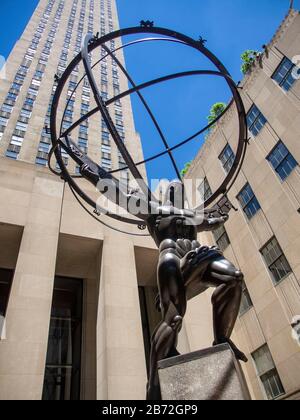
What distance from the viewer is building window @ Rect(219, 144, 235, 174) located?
20.0 metres

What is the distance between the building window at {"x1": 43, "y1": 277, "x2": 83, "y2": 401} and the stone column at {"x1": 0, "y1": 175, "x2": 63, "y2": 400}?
A: 11.3 ft

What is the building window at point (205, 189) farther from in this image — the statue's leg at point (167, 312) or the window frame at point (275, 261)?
the statue's leg at point (167, 312)

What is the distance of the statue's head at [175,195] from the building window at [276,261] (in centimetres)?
1077

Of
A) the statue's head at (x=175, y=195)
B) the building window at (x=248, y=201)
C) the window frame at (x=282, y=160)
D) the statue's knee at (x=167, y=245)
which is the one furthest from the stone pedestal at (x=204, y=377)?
the building window at (x=248, y=201)

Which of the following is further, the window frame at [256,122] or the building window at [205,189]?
the building window at [205,189]

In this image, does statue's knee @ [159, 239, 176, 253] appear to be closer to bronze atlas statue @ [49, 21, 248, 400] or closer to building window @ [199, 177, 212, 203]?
bronze atlas statue @ [49, 21, 248, 400]

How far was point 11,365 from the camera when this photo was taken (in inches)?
316

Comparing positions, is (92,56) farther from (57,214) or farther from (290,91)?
(57,214)

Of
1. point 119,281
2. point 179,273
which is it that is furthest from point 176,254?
point 119,281

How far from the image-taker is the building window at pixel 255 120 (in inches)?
697

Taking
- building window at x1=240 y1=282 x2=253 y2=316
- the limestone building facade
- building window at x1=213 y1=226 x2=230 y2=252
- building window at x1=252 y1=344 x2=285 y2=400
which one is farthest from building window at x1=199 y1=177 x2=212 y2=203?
building window at x1=252 y1=344 x2=285 y2=400

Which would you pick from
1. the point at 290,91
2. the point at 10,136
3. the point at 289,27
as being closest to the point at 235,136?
the point at 290,91

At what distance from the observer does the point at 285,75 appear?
16375 mm

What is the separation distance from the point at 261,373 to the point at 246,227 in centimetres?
737
